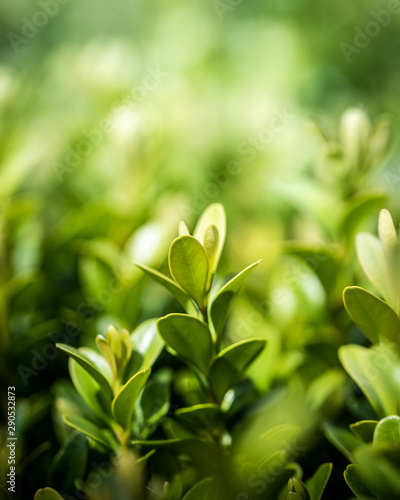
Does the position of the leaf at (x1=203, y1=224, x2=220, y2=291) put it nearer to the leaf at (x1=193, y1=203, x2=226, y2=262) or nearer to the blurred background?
the leaf at (x1=193, y1=203, x2=226, y2=262)

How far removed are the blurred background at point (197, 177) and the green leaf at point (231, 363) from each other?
0.15 m

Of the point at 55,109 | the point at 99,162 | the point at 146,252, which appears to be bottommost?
the point at 146,252

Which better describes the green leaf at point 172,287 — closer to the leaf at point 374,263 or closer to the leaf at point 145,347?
the leaf at point 145,347

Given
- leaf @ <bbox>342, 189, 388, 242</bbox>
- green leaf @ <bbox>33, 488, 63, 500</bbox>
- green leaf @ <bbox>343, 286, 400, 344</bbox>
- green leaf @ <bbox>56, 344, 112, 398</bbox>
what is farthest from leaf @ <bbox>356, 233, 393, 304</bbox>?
green leaf @ <bbox>33, 488, 63, 500</bbox>

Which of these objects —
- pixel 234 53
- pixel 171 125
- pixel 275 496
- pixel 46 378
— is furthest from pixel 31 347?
pixel 234 53

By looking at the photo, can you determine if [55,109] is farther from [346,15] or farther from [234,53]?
[346,15]

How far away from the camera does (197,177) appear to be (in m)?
1.49

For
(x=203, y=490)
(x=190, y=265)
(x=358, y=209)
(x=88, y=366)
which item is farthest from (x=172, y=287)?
(x=358, y=209)

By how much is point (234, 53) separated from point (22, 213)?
190 centimetres

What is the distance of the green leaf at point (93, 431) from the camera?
710 millimetres

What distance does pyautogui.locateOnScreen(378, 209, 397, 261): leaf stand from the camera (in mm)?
651

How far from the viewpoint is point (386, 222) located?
25.7 inches

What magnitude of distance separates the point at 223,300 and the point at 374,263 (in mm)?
216

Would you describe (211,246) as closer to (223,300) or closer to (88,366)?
(223,300)
